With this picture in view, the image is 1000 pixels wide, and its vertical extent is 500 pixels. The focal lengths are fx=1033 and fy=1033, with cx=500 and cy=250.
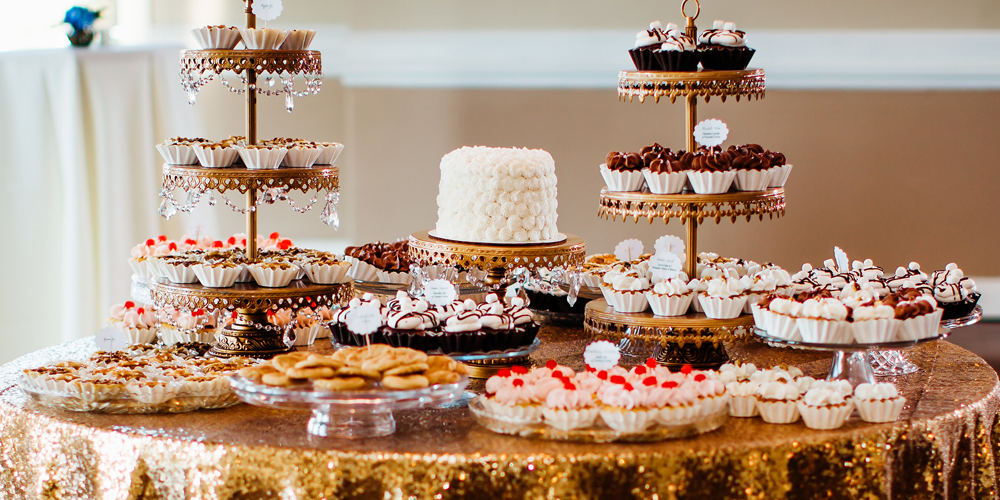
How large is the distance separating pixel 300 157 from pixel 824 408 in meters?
1.49

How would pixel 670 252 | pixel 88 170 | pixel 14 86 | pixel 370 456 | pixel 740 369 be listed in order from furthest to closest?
pixel 88 170 → pixel 14 86 → pixel 670 252 → pixel 740 369 → pixel 370 456

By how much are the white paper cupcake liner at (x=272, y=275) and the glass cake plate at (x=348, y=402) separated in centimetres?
71

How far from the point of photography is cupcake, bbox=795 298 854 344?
2.22m

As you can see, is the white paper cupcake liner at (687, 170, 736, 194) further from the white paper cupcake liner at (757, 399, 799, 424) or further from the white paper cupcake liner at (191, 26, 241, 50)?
the white paper cupcake liner at (191, 26, 241, 50)

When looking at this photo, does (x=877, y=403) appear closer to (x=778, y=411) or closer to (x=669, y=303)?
(x=778, y=411)

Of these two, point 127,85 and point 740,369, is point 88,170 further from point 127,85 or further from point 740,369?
point 740,369

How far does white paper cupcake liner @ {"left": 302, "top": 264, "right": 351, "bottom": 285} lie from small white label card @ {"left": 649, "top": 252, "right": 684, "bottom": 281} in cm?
85

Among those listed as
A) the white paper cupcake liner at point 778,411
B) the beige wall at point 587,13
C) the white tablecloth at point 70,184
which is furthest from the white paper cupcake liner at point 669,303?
the beige wall at point 587,13

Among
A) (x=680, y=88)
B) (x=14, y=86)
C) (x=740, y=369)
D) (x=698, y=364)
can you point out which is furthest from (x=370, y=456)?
(x=14, y=86)

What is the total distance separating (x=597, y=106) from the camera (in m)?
5.23

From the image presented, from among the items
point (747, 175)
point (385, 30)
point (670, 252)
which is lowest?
point (670, 252)

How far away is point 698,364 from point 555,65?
2.81 m

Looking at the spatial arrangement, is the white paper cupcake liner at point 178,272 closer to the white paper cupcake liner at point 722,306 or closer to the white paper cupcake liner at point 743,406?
the white paper cupcake liner at point 722,306

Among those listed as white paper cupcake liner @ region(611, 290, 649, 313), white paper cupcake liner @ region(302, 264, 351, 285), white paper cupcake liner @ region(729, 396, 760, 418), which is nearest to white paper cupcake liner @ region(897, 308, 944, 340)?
white paper cupcake liner @ region(729, 396, 760, 418)
